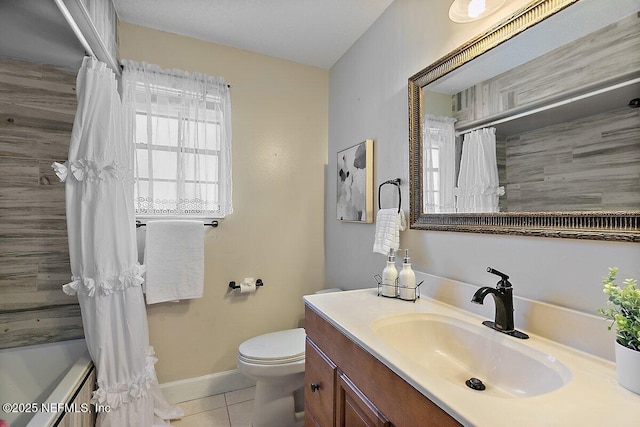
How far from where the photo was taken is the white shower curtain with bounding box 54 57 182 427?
53.8 inches

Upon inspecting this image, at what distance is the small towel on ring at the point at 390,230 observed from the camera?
149 centimetres

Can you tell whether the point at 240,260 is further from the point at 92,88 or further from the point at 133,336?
the point at 92,88

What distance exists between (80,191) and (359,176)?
4.88ft

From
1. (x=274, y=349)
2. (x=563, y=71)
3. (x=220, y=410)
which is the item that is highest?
(x=563, y=71)

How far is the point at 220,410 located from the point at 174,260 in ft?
3.31

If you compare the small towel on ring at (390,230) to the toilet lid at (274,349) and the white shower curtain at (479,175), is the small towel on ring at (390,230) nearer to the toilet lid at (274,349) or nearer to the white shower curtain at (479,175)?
the white shower curtain at (479,175)

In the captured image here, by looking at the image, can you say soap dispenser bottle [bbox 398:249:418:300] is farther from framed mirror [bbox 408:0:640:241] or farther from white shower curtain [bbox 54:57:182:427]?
white shower curtain [bbox 54:57:182:427]

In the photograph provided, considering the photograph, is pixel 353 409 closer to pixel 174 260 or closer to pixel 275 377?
pixel 275 377

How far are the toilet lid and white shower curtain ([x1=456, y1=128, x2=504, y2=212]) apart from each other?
3.85 ft

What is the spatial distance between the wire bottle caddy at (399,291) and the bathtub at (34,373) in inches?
56.1

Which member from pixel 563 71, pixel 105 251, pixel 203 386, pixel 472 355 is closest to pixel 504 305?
pixel 472 355

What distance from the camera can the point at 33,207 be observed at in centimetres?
173

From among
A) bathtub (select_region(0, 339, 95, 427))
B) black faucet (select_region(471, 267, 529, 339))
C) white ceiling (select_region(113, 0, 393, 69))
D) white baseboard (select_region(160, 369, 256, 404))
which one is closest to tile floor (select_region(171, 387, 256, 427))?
white baseboard (select_region(160, 369, 256, 404))

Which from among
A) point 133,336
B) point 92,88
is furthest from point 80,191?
point 133,336
